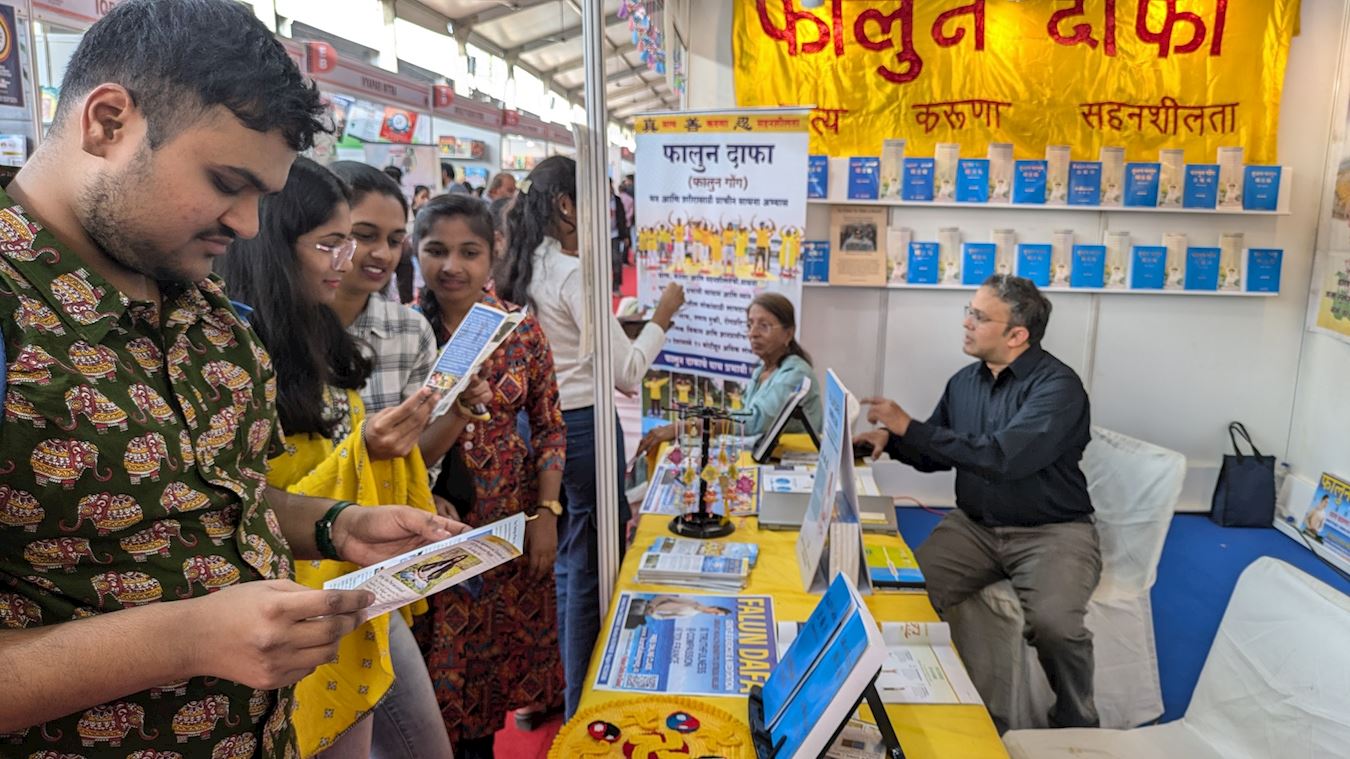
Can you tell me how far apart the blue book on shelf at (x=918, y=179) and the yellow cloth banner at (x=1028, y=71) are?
0.38ft

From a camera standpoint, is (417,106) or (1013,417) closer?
(1013,417)

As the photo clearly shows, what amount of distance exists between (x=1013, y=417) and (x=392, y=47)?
3254mm

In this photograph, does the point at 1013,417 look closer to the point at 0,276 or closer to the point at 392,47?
the point at 0,276

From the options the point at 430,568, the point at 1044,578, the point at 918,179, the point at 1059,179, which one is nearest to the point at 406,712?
the point at 430,568

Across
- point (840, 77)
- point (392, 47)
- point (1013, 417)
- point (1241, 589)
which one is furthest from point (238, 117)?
point (840, 77)

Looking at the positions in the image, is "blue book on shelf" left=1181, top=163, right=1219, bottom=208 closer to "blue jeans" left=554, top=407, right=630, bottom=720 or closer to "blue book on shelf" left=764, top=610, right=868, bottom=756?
"blue jeans" left=554, top=407, right=630, bottom=720

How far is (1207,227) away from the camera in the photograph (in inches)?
177

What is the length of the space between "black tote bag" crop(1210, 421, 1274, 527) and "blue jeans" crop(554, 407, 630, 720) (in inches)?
144

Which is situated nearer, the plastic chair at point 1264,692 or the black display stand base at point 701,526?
the plastic chair at point 1264,692

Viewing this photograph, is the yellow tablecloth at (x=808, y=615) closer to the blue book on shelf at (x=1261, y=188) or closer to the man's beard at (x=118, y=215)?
the man's beard at (x=118, y=215)

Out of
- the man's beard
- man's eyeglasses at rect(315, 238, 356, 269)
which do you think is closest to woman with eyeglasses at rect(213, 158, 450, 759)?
man's eyeglasses at rect(315, 238, 356, 269)

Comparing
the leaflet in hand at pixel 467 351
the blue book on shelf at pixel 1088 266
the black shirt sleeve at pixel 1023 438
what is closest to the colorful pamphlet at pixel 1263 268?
the blue book on shelf at pixel 1088 266

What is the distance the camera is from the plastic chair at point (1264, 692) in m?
1.45

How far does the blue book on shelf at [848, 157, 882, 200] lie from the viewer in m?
4.43
